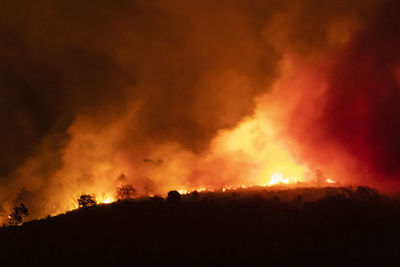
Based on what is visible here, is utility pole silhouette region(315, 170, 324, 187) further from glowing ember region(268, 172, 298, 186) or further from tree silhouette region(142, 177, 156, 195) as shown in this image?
tree silhouette region(142, 177, 156, 195)

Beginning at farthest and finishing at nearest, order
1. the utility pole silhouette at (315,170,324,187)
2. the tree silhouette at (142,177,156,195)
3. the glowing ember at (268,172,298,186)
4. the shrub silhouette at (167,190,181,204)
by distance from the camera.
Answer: the tree silhouette at (142,177,156,195) → the glowing ember at (268,172,298,186) → the utility pole silhouette at (315,170,324,187) → the shrub silhouette at (167,190,181,204)

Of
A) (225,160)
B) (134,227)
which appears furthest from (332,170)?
(134,227)

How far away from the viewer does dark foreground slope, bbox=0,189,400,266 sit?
1247 centimetres

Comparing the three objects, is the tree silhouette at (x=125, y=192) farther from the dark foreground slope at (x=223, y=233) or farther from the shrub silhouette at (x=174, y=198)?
the shrub silhouette at (x=174, y=198)

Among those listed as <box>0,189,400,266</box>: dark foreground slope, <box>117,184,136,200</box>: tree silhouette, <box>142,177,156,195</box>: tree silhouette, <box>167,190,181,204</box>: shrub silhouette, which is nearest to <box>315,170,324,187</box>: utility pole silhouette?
<box>0,189,400,266</box>: dark foreground slope

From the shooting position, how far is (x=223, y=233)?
15.5 metres

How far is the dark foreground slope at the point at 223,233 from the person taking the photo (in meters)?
12.5

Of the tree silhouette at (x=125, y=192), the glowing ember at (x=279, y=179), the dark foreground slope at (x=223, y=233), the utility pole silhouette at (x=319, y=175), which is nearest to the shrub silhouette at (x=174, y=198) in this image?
the dark foreground slope at (x=223, y=233)

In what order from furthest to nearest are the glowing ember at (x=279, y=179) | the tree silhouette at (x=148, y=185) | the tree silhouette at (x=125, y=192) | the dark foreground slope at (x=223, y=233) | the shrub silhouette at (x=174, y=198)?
1. the tree silhouette at (x=148, y=185)
2. the glowing ember at (x=279, y=179)
3. the tree silhouette at (x=125, y=192)
4. the shrub silhouette at (x=174, y=198)
5. the dark foreground slope at (x=223, y=233)

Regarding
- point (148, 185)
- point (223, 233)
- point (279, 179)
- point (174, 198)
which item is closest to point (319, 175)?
point (279, 179)

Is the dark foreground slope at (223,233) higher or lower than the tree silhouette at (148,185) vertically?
lower

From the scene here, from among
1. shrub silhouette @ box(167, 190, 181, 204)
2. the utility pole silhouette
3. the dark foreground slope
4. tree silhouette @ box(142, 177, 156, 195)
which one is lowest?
the dark foreground slope

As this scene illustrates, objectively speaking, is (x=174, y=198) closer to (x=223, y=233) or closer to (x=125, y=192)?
(x=223, y=233)

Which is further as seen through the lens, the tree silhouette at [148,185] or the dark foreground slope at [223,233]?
the tree silhouette at [148,185]
